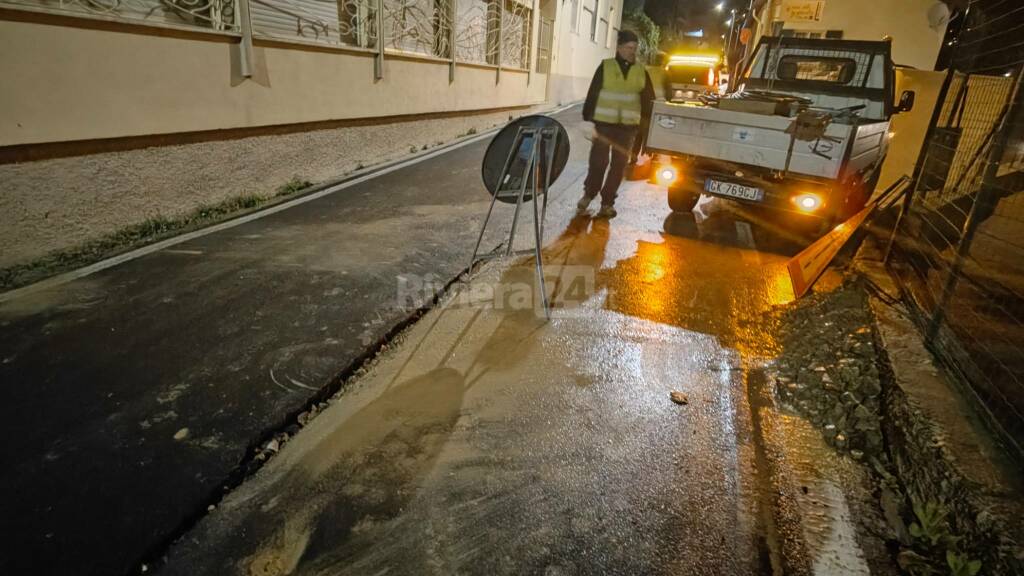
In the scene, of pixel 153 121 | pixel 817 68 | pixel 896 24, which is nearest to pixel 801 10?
pixel 896 24

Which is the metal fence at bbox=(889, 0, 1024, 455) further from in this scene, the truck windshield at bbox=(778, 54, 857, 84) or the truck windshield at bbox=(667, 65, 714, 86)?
the truck windshield at bbox=(667, 65, 714, 86)

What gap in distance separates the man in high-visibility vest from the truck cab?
1.40 feet

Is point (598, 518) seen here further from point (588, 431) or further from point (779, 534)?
point (779, 534)

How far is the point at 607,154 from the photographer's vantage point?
6.48m

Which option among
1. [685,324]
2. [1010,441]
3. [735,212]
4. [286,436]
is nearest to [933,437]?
[1010,441]

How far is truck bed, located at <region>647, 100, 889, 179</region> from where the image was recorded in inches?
194

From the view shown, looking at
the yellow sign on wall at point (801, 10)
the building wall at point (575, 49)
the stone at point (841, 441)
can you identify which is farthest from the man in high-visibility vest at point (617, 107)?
the building wall at point (575, 49)

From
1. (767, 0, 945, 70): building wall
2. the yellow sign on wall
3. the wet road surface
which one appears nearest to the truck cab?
the wet road surface

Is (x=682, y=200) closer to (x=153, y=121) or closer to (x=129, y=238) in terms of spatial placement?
(x=153, y=121)

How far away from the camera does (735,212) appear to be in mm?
7336

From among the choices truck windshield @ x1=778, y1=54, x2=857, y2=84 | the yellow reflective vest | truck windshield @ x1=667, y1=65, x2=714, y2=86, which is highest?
truck windshield @ x1=667, y1=65, x2=714, y2=86

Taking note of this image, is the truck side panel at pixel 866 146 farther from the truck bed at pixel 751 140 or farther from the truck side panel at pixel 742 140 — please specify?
the truck side panel at pixel 742 140

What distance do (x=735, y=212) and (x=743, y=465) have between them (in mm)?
5568

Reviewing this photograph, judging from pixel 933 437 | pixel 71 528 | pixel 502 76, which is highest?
pixel 502 76
